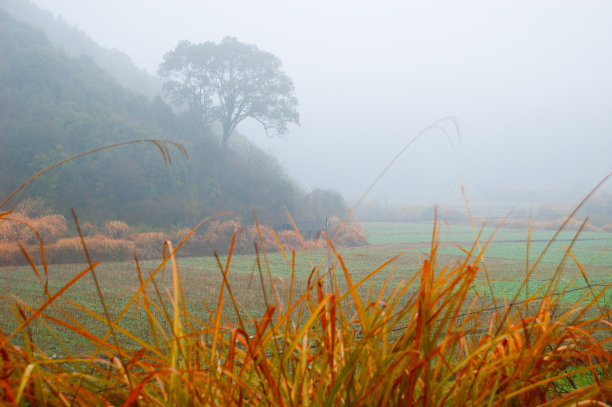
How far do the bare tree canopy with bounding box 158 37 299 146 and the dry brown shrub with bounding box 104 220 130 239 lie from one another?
486cm

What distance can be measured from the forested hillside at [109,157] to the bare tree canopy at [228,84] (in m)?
0.55

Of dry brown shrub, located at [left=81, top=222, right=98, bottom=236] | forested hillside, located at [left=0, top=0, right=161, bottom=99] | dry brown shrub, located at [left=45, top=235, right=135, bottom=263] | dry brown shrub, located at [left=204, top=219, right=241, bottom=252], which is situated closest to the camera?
dry brown shrub, located at [left=45, top=235, right=135, bottom=263]

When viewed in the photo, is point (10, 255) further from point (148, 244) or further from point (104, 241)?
point (148, 244)

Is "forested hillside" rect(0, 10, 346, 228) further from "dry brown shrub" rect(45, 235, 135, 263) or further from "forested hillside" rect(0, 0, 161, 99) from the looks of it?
"forested hillside" rect(0, 0, 161, 99)

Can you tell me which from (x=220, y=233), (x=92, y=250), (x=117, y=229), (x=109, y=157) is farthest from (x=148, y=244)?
(x=109, y=157)

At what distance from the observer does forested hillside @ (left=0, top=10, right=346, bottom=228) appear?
576cm

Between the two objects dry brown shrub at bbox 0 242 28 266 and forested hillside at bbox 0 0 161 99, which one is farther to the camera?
forested hillside at bbox 0 0 161 99

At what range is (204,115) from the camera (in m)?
9.63

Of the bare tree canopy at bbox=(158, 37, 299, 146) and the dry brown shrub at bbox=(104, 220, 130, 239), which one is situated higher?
the bare tree canopy at bbox=(158, 37, 299, 146)

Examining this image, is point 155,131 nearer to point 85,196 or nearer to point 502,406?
point 85,196

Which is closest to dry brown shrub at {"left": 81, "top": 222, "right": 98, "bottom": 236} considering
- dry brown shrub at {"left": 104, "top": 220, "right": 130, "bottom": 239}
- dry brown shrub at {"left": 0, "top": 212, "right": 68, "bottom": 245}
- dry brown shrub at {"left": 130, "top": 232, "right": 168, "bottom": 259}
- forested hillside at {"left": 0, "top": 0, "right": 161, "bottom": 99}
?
dry brown shrub at {"left": 104, "top": 220, "right": 130, "bottom": 239}

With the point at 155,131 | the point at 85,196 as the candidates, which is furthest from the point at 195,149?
the point at 85,196

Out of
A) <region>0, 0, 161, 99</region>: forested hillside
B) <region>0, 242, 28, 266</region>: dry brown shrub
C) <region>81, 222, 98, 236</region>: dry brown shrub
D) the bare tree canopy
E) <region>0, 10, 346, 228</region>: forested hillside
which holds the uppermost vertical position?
<region>0, 0, 161, 99</region>: forested hillside

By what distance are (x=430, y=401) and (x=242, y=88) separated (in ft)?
32.4
